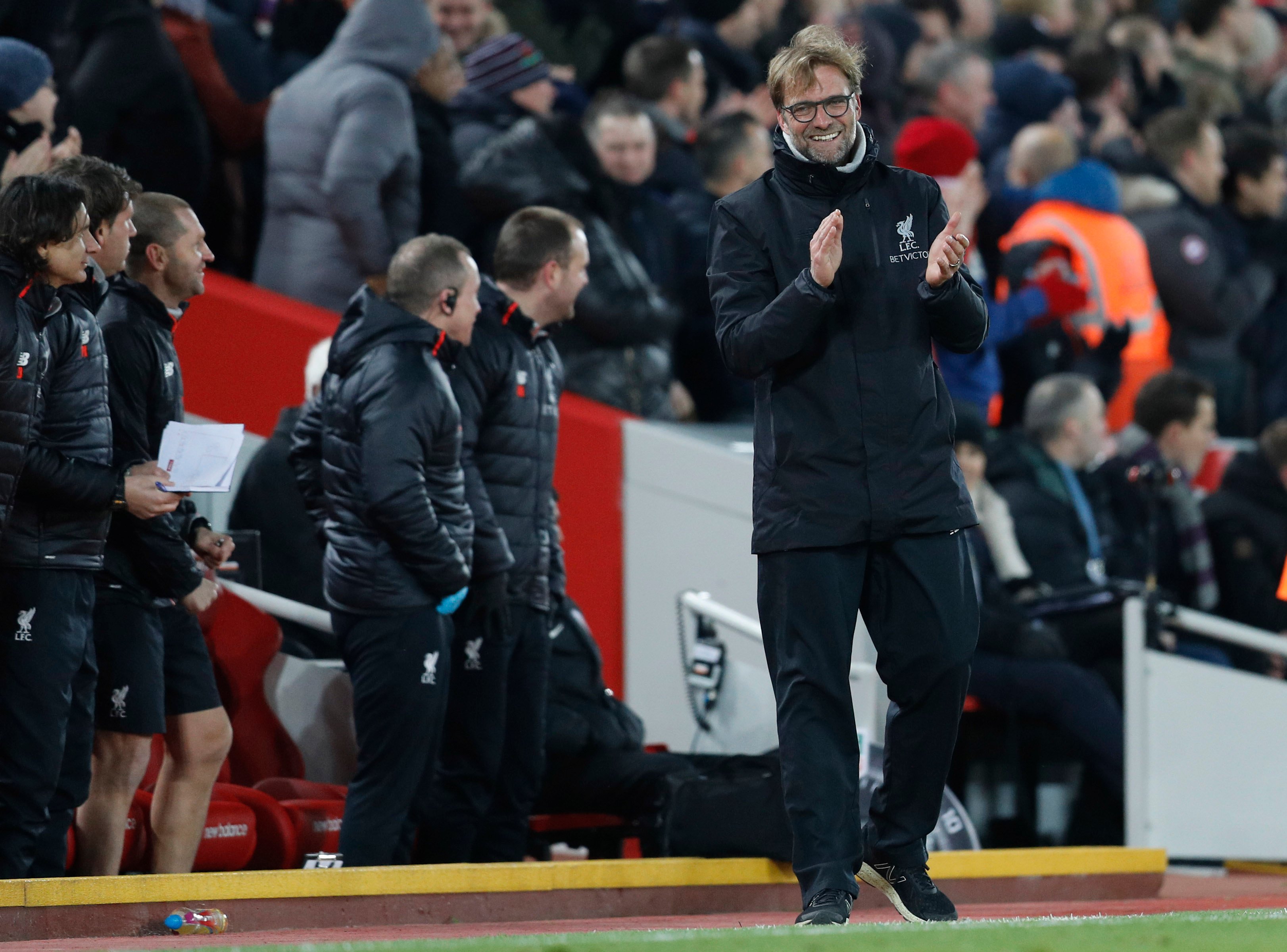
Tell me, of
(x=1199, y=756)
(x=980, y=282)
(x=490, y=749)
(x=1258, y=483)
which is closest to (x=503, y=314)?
(x=490, y=749)

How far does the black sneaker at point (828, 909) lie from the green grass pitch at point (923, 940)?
0.90ft

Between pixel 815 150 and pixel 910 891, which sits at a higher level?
pixel 815 150

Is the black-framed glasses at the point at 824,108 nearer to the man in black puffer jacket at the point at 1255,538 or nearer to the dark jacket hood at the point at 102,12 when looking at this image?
the dark jacket hood at the point at 102,12

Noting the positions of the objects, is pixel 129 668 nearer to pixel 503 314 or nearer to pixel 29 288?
pixel 29 288

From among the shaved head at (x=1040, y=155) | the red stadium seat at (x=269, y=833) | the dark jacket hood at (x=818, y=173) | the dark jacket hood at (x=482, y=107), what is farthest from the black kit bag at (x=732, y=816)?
the shaved head at (x=1040, y=155)

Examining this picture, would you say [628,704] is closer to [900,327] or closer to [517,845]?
[517,845]

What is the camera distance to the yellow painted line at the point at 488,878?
5.07m

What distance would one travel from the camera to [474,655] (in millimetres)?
6379

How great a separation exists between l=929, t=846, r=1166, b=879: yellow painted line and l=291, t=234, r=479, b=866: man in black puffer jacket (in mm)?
1611

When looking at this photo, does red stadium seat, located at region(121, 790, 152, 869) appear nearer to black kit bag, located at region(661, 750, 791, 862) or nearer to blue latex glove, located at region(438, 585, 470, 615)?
blue latex glove, located at region(438, 585, 470, 615)

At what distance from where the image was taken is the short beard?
15.7 ft

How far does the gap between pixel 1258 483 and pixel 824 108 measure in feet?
17.0

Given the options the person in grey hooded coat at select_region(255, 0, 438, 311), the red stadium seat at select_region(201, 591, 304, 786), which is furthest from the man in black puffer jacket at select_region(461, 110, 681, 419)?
the red stadium seat at select_region(201, 591, 304, 786)

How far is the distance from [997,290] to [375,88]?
3.52 m
